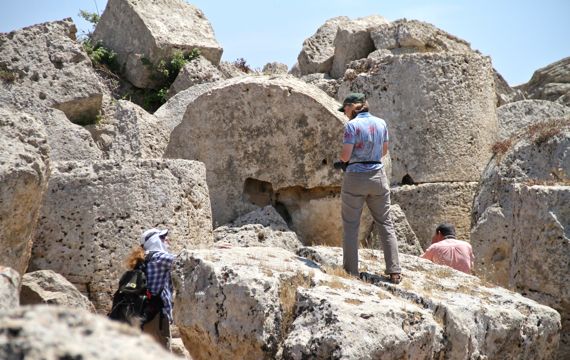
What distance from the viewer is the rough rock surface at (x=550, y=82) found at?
19.8 metres

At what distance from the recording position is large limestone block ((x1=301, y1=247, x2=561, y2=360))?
20.3 feet

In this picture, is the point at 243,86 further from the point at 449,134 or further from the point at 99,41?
the point at 99,41

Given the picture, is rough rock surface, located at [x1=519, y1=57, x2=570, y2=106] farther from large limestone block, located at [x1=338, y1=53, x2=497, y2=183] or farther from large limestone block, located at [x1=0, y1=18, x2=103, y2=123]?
large limestone block, located at [x1=0, y1=18, x2=103, y2=123]

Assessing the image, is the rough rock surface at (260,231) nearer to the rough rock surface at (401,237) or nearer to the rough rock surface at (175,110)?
the rough rock surface at (401,237)

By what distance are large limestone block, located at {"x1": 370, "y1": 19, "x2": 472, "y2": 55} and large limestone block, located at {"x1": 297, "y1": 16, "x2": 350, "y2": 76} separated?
1.14 meters

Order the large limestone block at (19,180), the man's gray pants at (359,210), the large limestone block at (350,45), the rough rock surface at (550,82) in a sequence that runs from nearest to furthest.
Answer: the large limestone block at (19,180)
the man's gray pants at (359,210)
the large limestone block at (350,45)
the rough rock surface at (550,82)

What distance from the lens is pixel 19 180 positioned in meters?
6.59

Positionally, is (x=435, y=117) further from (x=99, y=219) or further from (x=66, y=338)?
(x=66, y=338)

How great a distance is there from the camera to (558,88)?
19.9 m

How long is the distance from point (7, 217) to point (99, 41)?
838cm

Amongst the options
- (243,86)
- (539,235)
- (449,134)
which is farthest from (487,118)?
(539,235)

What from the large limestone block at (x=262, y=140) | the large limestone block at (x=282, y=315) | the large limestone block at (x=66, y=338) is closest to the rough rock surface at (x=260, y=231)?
the large limestone block at (x=262, y=140)

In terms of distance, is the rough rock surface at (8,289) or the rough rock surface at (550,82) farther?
the rough rock surface at (550,82)

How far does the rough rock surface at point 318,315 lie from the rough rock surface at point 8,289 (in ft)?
6.18
